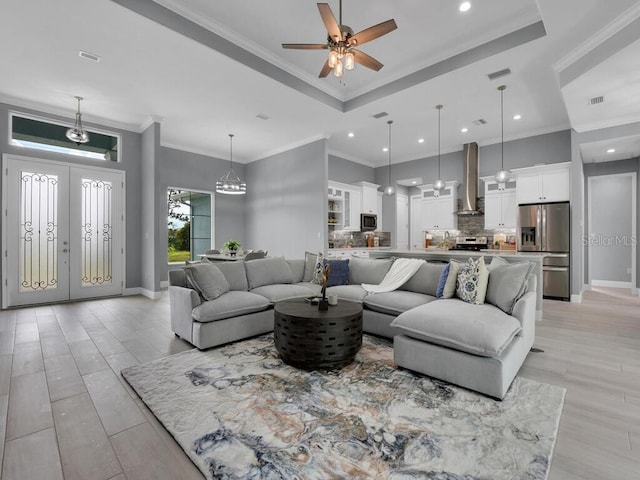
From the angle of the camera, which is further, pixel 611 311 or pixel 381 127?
pixel 381 127

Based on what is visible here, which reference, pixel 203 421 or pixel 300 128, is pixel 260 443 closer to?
pixel 203 421

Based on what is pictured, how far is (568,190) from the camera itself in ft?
18.7

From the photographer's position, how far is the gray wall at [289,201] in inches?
258

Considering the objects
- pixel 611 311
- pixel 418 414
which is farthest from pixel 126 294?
pixel 611 311

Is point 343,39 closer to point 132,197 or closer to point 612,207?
point 132,197

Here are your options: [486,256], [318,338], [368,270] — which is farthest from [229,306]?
[486,256]

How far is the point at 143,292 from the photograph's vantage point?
623cm

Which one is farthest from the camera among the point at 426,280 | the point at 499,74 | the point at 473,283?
the point at 499,74

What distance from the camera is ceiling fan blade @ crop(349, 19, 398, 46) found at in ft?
8.59

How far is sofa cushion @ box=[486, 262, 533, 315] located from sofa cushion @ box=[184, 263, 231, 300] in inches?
111

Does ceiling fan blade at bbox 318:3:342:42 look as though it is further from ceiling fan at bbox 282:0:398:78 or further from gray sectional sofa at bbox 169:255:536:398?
gray sectional sofa at bbox 169:255:536:398

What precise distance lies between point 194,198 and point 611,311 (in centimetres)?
879

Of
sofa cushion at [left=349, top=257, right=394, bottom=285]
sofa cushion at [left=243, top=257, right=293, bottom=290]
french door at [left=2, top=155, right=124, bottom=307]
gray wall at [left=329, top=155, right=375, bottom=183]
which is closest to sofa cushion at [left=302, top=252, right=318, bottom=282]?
sofa cushion at [left=243, top=257, right=293, bottom=290]

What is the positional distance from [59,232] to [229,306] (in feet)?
14.4
